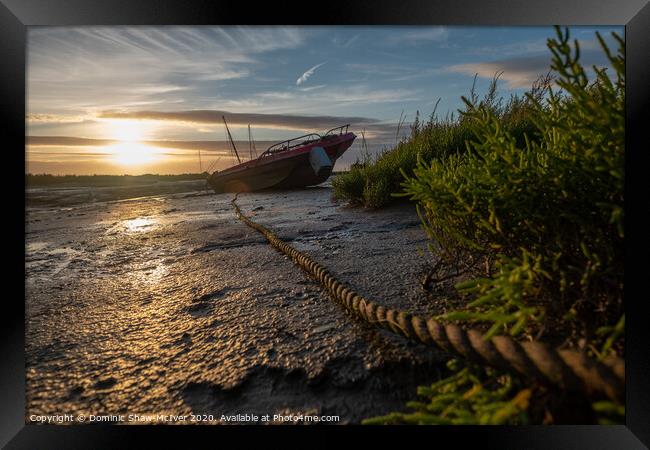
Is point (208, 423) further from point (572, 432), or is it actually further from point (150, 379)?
point (572, 432)

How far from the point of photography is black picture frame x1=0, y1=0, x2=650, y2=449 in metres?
1.21

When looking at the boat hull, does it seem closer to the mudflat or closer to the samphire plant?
the mudflat

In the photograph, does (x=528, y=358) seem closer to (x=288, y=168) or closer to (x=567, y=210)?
(x=567, y=210)

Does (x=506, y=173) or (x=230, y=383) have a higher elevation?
(x=506, y=173)

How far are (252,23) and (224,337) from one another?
1291mm

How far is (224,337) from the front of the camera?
1.59m

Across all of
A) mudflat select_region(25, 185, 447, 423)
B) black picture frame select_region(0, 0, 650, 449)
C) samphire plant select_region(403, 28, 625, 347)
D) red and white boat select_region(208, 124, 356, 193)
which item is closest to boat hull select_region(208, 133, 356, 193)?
red and white boat select_region(208, 124, 356, 193)

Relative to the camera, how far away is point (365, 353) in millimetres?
1358

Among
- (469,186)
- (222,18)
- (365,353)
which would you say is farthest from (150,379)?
(222,18)

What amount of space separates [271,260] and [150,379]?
1456 millimetres

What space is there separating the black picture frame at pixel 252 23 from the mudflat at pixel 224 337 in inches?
2.9

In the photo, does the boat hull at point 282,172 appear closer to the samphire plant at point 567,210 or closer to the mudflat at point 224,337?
the mudflat at point 224,337

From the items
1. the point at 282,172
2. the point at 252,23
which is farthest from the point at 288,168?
the point at 252,23

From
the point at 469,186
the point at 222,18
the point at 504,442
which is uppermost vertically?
the point at 222,18
